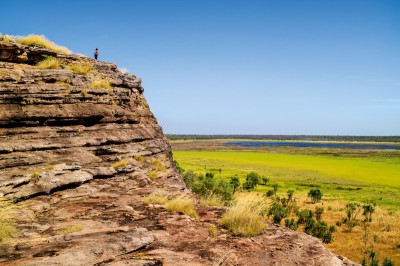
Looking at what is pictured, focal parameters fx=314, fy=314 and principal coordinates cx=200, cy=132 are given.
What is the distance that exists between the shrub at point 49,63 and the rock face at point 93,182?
46 centimetres

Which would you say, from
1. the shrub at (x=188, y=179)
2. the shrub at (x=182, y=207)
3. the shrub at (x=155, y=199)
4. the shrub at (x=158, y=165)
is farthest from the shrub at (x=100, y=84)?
the shrub at (x=188, y=179)

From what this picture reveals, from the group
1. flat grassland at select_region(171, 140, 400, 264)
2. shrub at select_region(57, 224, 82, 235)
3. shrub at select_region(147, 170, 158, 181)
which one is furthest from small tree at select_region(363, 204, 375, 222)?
shrub at select_region(57, 224, 82, 235)

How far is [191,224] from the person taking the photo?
9172 millimetres

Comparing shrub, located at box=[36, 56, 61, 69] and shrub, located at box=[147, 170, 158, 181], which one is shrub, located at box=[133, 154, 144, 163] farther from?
shrub, located at box=[36, 56, 61, 69]

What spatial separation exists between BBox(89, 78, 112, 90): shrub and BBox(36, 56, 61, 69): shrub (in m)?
1.94

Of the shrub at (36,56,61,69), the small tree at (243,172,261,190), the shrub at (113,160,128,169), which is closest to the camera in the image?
the shrub at (113,160,128,169)

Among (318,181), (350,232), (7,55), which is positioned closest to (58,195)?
(7,55)

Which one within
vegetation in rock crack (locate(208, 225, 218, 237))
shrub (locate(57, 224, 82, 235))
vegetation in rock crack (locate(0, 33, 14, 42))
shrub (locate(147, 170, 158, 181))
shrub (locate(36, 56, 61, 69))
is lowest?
vegetation in rock crack (locate(208, 225, 218, 237))

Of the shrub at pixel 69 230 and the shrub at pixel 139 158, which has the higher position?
the shrub at pixel 139 158

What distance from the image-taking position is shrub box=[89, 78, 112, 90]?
16.7 meters

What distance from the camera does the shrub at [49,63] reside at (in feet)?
52.5

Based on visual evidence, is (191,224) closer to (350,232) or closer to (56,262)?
(56,262)

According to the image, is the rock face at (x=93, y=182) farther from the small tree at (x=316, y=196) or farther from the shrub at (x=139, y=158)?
the small tree at (x=316, y=196)

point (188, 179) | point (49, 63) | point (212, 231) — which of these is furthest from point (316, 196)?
point (212, 231)
